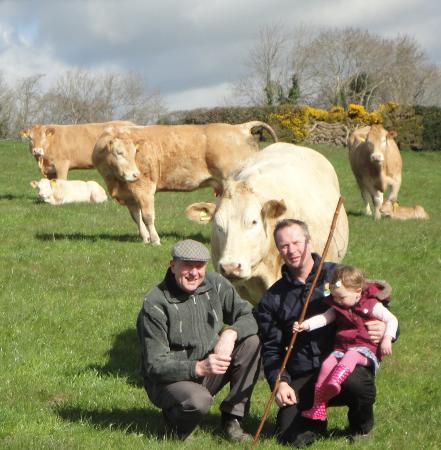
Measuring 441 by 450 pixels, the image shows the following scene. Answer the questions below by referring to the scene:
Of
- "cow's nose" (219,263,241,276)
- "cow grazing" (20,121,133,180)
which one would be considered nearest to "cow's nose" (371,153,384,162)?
"cow grazing" (20,121,133,180)

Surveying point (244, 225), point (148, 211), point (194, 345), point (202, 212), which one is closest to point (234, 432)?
point (194, 345)

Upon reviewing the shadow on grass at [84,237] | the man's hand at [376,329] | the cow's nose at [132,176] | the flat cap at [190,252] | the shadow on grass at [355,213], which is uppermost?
the cow's nose at [132,176]

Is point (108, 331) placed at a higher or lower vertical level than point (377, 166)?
lower

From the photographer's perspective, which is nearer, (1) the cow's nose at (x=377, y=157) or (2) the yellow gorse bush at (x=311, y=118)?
(1) the cow's nose at (x=377, y=157)

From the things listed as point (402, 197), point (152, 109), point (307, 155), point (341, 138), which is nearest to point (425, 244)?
point (307, 155)

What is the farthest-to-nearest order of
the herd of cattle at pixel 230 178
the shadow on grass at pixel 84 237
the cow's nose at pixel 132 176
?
the cow's nose at pixel 132 176 → the shadow on grass at pixel 84 237 → the herd of cattle at pixel 230 178

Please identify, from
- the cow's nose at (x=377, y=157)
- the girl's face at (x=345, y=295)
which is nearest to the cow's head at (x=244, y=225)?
the girl's face at (x=345, y=295)

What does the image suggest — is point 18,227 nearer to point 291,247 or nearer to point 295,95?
point 291,247

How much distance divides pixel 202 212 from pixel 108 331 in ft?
5.64

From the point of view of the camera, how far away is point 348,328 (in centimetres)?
555

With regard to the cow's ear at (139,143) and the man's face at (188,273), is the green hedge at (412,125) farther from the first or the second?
the man's face at (188,273)

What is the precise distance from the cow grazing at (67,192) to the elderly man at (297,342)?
14.0m

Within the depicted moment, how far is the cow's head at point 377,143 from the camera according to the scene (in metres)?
20.0

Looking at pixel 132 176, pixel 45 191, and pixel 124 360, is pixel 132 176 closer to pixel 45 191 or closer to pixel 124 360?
pixel 45 191
